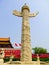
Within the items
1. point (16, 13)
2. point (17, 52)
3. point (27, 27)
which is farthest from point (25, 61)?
point (17, 52)

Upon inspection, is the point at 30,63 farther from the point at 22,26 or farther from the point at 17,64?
the point at 22,26

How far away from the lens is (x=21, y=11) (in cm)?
1959

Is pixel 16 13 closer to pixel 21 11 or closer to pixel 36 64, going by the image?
pixel 21 11

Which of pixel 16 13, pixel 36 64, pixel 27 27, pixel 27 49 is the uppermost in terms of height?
pixel 16 13

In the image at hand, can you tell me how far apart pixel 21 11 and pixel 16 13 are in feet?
2.93

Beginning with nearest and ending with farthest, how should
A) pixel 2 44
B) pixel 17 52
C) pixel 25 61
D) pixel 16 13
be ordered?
pixel 25 61, pixel 16 13, pixel 17 52, pixel 2 44

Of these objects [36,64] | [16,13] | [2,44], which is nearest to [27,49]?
[36,64]

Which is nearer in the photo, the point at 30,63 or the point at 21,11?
the point at 30,63

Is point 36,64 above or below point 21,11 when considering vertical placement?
below

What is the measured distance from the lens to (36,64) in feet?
54.7

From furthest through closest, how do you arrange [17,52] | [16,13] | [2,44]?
[2,44] < [17,52] < [16,13]

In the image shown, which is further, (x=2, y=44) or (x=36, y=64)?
(x=2, y=44)

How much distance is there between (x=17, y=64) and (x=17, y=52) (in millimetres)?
13536

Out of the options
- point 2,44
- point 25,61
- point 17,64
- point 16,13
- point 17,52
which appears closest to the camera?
point 17,64
